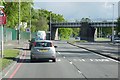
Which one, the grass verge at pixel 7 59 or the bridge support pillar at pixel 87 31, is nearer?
the grass verge at pixel 7 59

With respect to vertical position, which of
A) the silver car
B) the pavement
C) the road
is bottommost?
the pavement

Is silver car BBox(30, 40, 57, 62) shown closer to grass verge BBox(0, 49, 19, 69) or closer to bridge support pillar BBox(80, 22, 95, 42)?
grass verge BBox(0, 49, 19, 69)

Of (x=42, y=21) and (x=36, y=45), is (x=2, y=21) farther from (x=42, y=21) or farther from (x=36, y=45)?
(x=42, y=21)

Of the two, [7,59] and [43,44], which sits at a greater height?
[43,44]

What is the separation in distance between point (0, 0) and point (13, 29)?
76299mm

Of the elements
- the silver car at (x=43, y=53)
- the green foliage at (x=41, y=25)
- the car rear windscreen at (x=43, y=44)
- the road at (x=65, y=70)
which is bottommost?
the road at (x=65, y=70)

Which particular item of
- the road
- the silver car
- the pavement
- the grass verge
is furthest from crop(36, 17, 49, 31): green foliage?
the road

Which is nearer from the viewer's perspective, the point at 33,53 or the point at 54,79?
the point at 54,79

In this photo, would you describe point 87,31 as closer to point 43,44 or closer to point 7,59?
point 43,44

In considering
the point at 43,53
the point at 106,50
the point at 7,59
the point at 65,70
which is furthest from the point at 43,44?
the point at 106,50

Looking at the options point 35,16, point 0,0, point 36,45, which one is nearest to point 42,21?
point 35,16

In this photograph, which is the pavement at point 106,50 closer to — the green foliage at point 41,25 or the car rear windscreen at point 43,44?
the car rear windscreen at point 43,44

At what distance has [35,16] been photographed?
139 m

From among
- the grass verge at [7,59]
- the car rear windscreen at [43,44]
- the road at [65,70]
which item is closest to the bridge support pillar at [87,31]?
the grass verge at [7,59]
